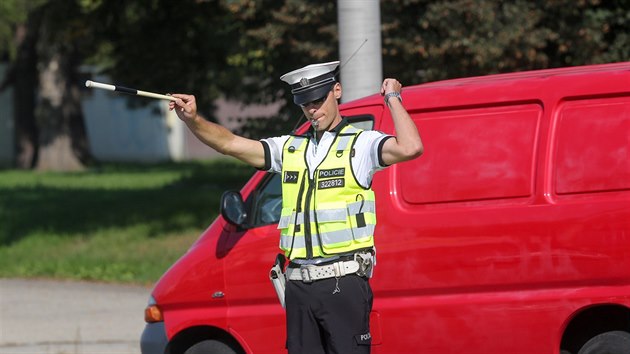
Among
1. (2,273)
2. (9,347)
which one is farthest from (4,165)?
(9,347)

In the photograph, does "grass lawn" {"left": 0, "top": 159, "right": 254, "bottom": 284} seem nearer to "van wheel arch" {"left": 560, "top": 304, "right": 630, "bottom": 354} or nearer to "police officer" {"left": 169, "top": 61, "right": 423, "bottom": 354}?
"van wheel arch" {"left": 560, "top": 304, "right": 630, "bottom": 354}

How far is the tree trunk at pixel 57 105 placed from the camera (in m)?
37.4

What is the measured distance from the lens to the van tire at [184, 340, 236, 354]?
23.4 ft

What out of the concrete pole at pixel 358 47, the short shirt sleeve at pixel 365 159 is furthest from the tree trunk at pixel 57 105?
the short shirt sleeve at pixel 365 159

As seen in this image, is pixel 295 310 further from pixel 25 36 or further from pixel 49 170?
pixel 25 36

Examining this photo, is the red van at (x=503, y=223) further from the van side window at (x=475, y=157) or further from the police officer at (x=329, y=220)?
the police officer at (x=329, y=220)

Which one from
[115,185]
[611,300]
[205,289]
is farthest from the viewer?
[115,185]

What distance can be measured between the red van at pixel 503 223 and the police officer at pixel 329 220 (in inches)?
45.8

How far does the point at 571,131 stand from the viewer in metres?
6.38

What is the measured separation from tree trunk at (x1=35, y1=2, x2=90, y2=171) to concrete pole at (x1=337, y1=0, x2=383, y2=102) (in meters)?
28.1

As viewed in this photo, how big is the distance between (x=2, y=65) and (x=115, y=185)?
2716 centimetres

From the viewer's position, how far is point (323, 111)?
537 centimetres

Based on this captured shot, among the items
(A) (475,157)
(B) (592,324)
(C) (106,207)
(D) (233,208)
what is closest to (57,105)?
(C) (106,207)

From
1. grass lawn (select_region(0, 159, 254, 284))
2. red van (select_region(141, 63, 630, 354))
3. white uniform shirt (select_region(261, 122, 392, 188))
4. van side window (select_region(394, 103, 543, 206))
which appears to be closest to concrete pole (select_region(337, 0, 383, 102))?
red van (select_region(141, 63, 630, 354))
